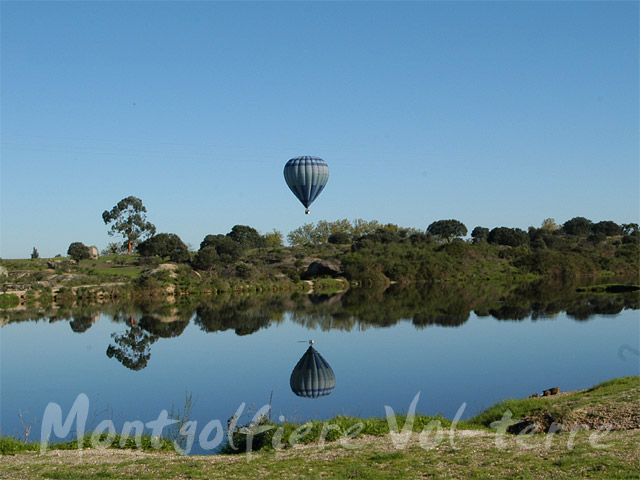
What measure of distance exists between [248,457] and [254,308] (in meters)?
25.4

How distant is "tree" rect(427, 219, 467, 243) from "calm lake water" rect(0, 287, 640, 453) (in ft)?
176

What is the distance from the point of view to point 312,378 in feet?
53.3

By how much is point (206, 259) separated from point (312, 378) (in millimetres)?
32008

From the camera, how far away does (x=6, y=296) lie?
1484 inches

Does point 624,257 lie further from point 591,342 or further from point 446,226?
point 591,342

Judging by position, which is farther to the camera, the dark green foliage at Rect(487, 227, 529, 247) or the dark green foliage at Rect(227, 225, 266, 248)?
the dark green foliage at Rect(487, 227, 529, 247)

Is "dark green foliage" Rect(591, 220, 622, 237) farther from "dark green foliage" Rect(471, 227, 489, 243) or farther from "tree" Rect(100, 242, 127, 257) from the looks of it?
"tree" Rect(100, 242, 127, 257)

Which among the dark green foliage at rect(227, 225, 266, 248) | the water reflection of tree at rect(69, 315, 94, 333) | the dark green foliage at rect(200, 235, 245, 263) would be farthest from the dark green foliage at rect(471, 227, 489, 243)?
the water reflection of tree at rect(69, 315, 94, 333)

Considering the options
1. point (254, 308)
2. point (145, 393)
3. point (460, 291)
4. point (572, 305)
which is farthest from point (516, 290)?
point (145, 393)

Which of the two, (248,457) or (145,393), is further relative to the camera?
(145,393)

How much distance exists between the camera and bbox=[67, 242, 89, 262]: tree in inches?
2047

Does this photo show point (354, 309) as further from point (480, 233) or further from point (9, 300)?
point (480, 233)

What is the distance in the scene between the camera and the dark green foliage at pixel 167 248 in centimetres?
5206

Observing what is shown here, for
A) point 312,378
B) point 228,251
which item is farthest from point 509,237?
point 312,378
